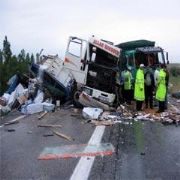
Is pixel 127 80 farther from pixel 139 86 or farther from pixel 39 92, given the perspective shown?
pixel 39 92

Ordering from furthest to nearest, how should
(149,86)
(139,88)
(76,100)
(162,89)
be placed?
(76,100)
(149,86)
(139,88)
(162,89)

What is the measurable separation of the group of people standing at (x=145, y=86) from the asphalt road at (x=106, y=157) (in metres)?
3.47

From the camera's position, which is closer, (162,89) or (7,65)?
(162,89)

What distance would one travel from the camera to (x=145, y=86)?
770 inches

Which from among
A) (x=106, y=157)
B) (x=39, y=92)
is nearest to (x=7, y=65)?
(x=39, y=92)

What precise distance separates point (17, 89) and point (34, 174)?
551 inches

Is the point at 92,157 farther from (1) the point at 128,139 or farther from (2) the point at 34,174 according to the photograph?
(1) the point at 128,139

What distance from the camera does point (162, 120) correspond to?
1572 centimetres

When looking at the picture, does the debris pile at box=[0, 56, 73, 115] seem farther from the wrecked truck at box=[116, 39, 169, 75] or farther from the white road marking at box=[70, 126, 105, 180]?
the white road marking at box=[70, 126, 105, 180]

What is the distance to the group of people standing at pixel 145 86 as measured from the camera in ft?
60.1

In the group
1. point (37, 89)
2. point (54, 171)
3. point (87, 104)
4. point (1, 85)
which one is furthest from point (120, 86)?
point (1, 85)

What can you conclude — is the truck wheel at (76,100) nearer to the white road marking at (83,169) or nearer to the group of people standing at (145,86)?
the group of people standing at (145,86)

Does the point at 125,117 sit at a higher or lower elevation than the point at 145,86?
lower

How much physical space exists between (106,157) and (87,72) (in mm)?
10913
